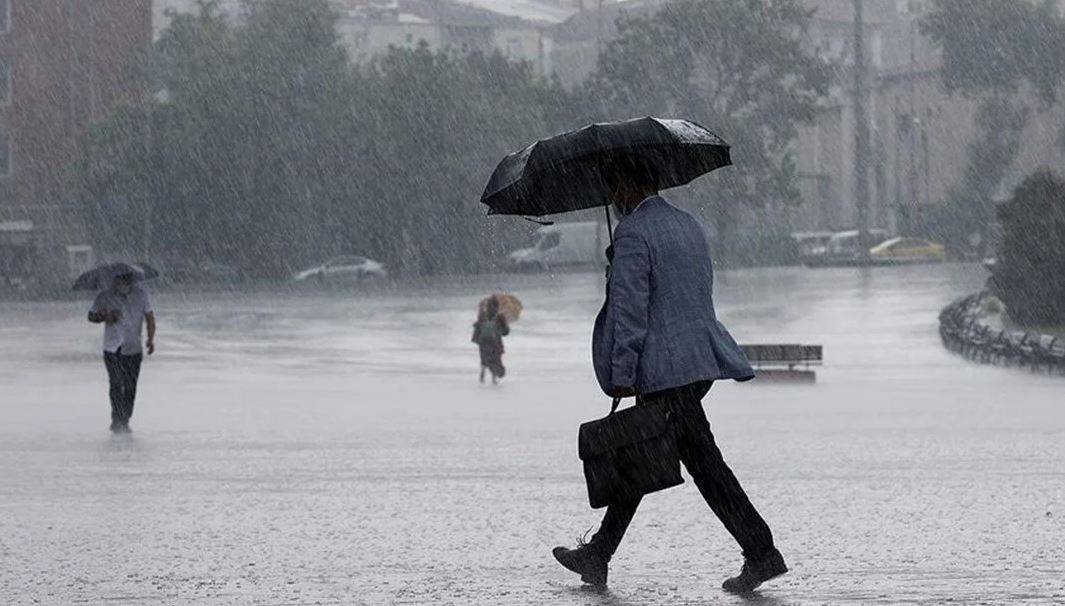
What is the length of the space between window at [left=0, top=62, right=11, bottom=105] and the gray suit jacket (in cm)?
7158

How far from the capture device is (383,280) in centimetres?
7200

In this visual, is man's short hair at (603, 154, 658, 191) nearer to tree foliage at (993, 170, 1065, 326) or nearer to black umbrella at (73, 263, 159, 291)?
Result: black umbrella at (73, 263, 159, 291)

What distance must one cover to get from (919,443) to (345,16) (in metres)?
127

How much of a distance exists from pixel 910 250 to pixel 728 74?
11.5 metres

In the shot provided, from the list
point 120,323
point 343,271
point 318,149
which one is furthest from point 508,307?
point 318,149

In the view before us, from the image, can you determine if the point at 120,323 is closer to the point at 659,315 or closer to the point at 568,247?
the point at 659,315

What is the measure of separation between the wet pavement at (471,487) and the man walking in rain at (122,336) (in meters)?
0.52

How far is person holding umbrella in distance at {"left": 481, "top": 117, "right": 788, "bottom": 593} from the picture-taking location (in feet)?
26.0

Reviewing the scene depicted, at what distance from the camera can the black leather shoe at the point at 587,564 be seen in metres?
8.27

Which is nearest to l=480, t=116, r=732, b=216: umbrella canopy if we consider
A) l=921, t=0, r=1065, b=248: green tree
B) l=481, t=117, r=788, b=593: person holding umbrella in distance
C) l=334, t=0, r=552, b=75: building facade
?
l=481, t=117, r=788, b=593: person holding umbrella in distance

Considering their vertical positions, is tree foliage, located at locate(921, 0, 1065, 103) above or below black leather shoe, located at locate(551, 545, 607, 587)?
above

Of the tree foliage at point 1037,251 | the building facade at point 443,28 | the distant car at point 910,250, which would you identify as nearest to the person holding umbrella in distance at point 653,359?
the tree foliage at point 1037,251

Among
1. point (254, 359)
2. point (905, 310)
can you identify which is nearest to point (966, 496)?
point (254, 359)

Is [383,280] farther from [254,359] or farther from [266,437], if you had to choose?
[266,437]
